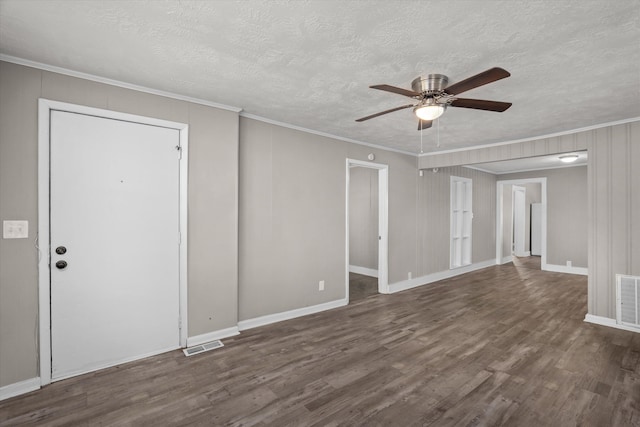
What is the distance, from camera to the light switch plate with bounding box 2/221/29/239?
2.21 meters

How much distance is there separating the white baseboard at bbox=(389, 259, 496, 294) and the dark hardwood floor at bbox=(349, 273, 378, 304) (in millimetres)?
398

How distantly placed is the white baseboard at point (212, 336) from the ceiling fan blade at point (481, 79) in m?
3.17

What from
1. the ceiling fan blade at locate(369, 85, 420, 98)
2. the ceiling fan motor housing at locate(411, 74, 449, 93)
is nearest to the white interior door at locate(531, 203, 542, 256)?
the ceiling fan motor housing at locate(411, 74, 449, 93)

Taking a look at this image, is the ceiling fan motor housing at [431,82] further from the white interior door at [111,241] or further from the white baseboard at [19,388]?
the white baseboard at [19,388]

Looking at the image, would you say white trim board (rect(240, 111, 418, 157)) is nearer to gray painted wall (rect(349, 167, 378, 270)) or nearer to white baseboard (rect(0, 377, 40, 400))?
gray painted wall (rect(349, 167, 378, 270))

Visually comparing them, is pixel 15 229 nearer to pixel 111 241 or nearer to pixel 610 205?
pixel 111 241

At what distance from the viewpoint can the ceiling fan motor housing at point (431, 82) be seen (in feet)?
7.98

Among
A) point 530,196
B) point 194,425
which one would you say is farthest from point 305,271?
point 530,196

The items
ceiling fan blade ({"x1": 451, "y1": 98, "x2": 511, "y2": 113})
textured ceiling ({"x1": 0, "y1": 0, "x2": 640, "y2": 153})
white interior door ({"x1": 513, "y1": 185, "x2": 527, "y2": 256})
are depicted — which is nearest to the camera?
textured ceiling ({"x1": 0, "y1": 0, "x2": 640, "y2": 153})

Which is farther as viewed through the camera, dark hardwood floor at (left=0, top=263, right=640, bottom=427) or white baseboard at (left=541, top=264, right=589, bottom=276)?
white baseboard at (left=541, top=264, right=589, bottom=276)

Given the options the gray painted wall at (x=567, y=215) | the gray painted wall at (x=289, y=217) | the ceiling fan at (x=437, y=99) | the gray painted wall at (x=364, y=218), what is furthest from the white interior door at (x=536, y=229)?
the ceiling fan at (x=437, y=99)

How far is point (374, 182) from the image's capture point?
6469 millimetres

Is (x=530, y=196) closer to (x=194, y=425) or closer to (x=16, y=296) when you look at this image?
(x=194, y=425)

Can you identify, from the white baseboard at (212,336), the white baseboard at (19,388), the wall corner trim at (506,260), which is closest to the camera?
the white baseboard at (19,388)
